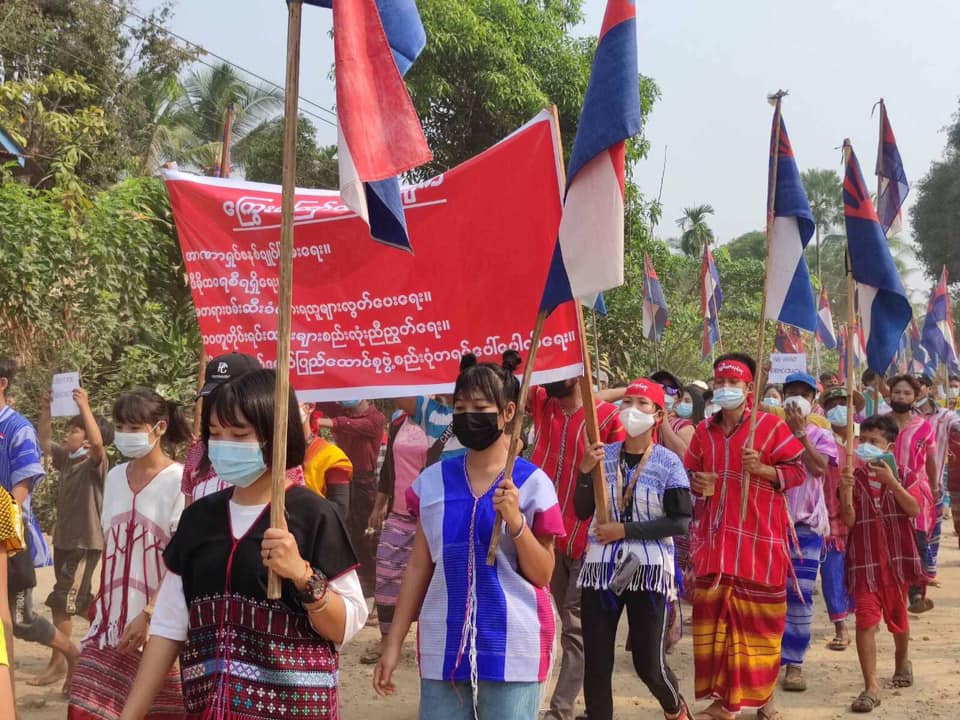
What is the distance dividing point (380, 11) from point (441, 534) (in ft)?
5.36

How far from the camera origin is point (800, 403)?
24.7ft

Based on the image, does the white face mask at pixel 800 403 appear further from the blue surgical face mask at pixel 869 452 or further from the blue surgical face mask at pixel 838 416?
the blue surgical face mask at pixel 838 416

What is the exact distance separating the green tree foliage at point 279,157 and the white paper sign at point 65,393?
1781 centimetres

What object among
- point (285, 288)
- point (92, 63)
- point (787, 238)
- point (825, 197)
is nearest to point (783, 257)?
point (787, 238)

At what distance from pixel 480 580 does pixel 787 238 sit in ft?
12.8

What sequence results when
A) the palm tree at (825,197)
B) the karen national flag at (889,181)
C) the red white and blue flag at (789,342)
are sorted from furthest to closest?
the palm tree at (825,197)
the red white and blue flag at (789,342)
the karen national flag at (889,181)

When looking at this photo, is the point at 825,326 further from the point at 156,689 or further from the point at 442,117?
the point at 156,689

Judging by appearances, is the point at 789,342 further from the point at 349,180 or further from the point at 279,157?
the point at 349,180

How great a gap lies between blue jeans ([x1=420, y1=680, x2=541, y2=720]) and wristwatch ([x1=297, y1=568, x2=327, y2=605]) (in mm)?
1012

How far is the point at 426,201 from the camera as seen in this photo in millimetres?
5922

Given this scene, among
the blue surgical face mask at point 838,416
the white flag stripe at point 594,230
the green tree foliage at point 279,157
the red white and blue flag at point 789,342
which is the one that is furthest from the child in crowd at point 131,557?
the green tree foliage at point 279,157

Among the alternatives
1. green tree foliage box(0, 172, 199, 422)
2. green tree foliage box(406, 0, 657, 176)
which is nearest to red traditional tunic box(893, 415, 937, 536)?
green tree foliage box(0, 172, 199, 422)

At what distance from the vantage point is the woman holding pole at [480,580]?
11.9ft

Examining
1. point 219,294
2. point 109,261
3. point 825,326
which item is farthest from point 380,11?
point 825,326
